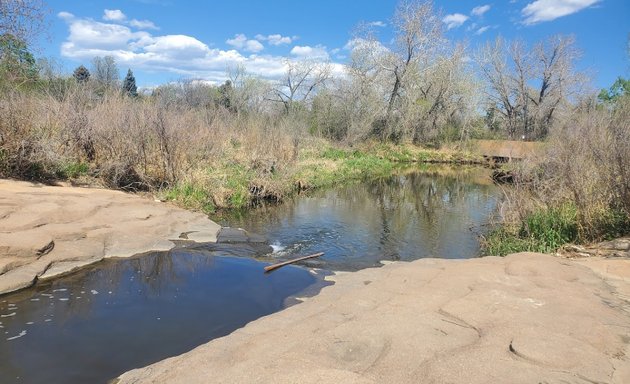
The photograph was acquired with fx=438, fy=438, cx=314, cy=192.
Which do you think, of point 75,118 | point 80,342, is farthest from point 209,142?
point 80,342

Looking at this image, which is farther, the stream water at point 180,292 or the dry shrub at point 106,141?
the dry shrub at point 106,141

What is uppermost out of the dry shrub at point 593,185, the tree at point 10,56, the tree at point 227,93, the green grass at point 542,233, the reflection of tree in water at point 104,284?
the tree at point 227,93

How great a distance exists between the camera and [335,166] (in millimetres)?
26547

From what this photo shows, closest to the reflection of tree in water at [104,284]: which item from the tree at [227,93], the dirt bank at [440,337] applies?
the dirt bank at [440,337]

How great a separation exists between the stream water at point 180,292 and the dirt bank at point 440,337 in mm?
818

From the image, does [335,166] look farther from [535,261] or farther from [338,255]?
[535,261]

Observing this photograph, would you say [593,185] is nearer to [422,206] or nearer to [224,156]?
[422,206]

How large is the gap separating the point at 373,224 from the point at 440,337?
9.77 meters

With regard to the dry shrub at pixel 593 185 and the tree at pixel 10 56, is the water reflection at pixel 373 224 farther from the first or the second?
the tree at pixel 10 56

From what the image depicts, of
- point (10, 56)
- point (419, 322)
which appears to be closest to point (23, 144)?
point (10, 56)

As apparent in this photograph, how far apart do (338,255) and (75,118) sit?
32.7ft

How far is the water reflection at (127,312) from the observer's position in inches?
203

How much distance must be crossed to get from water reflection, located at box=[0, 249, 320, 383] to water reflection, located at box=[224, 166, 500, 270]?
2.04 metres

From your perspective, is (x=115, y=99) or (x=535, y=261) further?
(x=115, y=99)
